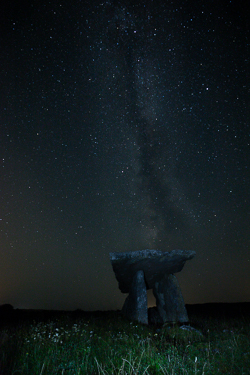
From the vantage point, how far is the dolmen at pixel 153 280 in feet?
33.6

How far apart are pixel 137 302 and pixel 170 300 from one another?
180 centimetres

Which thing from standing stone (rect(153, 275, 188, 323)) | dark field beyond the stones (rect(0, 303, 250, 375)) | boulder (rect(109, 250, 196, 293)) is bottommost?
dark field beyond the stones (rect(0, 303, 250, 375))

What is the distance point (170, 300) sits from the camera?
1169 cm

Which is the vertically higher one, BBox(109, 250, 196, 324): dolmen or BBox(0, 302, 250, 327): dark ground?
BBox(109, 250, 196, 324): dolmen

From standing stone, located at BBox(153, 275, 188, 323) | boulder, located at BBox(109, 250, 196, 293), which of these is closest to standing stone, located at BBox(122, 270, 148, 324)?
boulder, located at BBox(109, 250, 196, 293)

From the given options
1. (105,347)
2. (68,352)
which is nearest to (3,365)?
(68,352)

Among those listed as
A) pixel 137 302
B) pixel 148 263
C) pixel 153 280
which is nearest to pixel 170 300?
pixel 153 280

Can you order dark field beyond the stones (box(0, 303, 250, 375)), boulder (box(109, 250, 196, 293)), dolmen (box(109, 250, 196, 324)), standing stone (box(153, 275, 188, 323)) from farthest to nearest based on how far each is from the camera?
standing stone (box(153, 275, 188, 323)) < dolmen (box(109, 250, 196, 324)) < boulder (box(109, 250, 196, 293)) < dark field beyond the stones (box(0, 303, 250, 375))

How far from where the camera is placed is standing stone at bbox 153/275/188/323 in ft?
36.3

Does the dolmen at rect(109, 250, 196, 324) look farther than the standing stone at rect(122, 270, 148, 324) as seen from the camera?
No

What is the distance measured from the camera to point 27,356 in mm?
4777

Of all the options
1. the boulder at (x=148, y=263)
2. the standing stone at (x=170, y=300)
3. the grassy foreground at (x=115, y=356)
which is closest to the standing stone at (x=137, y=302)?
the boulder at (x=148, y=263)

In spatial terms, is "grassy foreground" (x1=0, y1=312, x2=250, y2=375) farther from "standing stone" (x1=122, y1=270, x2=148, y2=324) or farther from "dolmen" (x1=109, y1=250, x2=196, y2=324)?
"dolmen" (x1=109, y1=250, x2=196, y2=324)

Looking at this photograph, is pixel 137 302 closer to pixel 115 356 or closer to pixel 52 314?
pixel 52 314
